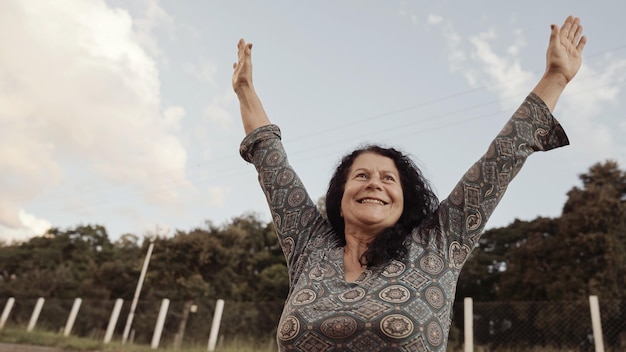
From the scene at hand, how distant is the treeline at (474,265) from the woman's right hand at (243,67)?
9.36 meters

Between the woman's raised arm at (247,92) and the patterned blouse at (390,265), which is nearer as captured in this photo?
the patterned blouse at (390,265)

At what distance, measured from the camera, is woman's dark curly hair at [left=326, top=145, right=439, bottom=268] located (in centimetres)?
143

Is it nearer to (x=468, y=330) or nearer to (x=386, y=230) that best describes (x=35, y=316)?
(x=468, y=330)

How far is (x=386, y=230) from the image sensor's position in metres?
1.51

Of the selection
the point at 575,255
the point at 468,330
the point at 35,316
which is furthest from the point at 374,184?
the point at 35,316

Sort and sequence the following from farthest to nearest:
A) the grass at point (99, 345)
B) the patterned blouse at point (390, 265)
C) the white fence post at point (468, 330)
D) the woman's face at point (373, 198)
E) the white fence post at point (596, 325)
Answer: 1. the grass at point (99, 345)
2. the white fence post at point (468, 330)
3. the white fence post at point (596, 325)
4. the woman's face at point (373, 198)
5. the patterned blouse at point (390, 265)

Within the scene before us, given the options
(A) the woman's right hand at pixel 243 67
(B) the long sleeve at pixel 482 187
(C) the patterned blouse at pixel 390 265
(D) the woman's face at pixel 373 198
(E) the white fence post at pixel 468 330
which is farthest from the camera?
(E) the white fence post at pixel 468 330

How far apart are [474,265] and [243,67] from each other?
18.9 meters

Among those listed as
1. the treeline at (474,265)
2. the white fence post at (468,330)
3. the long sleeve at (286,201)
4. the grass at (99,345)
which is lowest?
the grass at (99,345)

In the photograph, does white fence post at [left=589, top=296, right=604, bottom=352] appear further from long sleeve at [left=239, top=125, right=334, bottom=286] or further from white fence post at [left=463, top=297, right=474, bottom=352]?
long sleeve at [left=239, top=125, right=334, bottom=286]

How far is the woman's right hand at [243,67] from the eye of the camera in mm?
2012

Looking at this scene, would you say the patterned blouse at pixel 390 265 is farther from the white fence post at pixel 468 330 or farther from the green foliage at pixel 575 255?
the green foliage at pixel 575 255

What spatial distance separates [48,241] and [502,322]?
101 feet

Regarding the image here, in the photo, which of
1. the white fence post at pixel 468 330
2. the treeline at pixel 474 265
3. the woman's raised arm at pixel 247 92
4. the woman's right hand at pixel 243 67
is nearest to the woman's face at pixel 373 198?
Answer: the woman's raised arm at pixel 247 92
